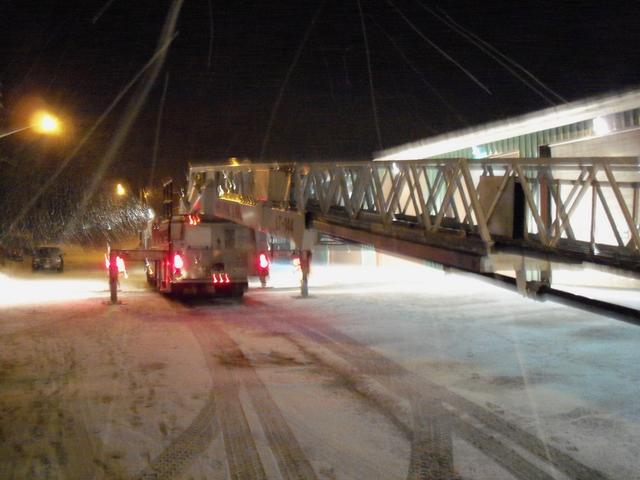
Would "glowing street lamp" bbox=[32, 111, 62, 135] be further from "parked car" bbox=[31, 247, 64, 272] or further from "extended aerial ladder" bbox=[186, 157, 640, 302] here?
"parked car" bbox=[31, 247, 64, 272]

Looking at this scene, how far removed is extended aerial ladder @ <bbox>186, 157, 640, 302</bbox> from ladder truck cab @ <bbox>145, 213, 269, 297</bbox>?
11.0ft

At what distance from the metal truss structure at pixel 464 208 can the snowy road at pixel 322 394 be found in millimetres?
1568

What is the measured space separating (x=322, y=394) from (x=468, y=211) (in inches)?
112

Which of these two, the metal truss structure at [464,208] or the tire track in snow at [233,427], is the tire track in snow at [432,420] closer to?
the tire track in snow at [233,427]

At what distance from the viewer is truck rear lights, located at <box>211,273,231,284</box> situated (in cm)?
1741

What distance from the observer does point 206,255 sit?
687 inches

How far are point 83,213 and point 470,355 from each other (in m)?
44.2

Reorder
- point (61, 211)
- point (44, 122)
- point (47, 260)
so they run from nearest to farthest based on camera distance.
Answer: point (44, 122), point (47, 260), point (61, 211)

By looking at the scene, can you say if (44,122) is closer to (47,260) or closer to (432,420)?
(432,420)

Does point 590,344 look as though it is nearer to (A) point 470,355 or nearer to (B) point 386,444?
(A) point 470,355

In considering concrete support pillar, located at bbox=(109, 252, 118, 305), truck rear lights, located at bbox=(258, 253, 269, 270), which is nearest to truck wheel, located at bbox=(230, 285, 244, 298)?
truck rear lights, located at bbox=(258, 253, 269, 270)

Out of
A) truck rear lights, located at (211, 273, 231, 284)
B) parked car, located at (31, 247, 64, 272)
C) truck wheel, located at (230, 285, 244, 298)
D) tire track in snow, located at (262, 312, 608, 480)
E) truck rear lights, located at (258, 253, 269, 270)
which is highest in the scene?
parked car, located at (31, 247, 64, 272)

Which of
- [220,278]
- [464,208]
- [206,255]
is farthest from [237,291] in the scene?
[464,208]

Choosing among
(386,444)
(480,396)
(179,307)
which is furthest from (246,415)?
(179,307)
